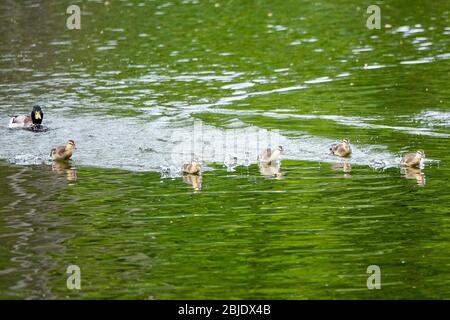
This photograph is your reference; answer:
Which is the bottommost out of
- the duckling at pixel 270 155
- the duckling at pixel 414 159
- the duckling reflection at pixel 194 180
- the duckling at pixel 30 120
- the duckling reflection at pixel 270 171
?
the duckling reflection at pixel 194 180

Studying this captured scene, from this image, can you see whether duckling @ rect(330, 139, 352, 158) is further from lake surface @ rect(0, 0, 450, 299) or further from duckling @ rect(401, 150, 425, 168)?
duckling @ rect(401, 150, 425, 168)

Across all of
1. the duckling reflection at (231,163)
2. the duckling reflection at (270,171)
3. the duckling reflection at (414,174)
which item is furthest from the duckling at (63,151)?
the duckling reflection at (414,174)

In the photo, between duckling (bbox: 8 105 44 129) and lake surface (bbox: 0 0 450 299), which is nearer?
lake surface (bbox: 0 0 450 299)

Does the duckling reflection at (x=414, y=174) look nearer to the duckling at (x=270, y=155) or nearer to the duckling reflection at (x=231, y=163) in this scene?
the duckling at (x=270, y=155)

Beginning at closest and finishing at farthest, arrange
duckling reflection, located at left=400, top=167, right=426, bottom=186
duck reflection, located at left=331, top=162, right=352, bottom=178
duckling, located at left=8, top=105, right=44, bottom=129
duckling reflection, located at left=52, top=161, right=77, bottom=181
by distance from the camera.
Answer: duckling reflection, located at left=400, top=167, right=426, bottom=186
duck reflection, located at left=331, top=162, right=352, bottom=178
duckling reflection, located at left=52, top=161, right=77, bottom=181
duckling, located at left=8, top=105, right=44, bottom=129

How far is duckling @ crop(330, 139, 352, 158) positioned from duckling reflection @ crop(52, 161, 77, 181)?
457 cm

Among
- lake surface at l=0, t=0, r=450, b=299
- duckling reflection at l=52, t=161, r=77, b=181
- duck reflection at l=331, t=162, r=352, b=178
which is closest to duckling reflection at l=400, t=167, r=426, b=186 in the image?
lake surface at l=0, t=0, r=450, b=299

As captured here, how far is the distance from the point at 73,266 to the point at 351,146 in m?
7.99

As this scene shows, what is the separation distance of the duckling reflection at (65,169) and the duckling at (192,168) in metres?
1.87

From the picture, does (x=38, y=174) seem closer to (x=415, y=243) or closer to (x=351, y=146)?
(x=351, y=146)

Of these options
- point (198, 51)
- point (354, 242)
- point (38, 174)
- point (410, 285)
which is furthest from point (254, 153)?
point (198, 51)

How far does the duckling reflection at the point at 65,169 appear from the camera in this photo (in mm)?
20341

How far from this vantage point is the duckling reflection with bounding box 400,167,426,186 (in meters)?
19.2

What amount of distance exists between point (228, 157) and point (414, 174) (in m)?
3.58
